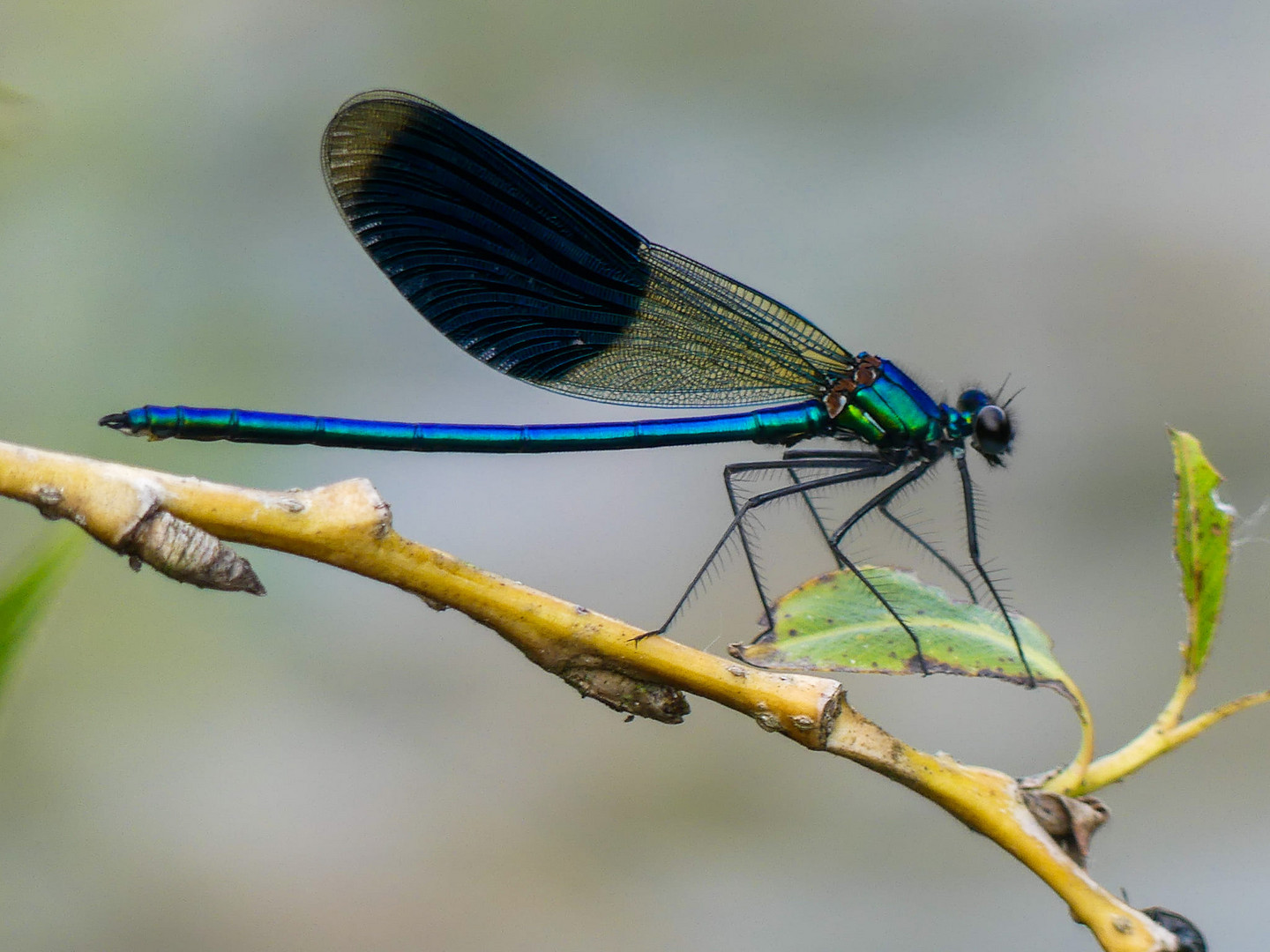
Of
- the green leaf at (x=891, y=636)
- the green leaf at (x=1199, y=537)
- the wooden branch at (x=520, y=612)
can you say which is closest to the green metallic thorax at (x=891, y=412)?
the green leaf at (x=891, y=636)

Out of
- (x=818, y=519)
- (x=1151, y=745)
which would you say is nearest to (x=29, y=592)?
(x=1151, y=745)

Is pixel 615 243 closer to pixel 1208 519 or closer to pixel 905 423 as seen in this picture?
pixel 905 423

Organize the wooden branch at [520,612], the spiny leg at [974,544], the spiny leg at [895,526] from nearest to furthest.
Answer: the wooden branch at [520,612] < the spiny leg at [974,544] < the spiny leg at [895,526]

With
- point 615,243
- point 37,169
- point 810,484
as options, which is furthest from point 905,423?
point 37,169

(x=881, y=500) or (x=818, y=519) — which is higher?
(x=881, y=500)

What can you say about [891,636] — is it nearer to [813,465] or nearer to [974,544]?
[974,544]

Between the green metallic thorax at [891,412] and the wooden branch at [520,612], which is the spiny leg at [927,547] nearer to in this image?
the green metallic thorax at [891,412]

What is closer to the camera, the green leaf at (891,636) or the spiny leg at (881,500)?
the green leaf at (891,636)
